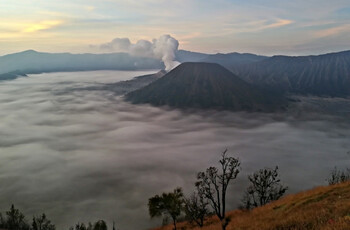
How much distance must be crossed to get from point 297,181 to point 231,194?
53.7m

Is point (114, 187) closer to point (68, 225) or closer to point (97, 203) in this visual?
point (97, 203)

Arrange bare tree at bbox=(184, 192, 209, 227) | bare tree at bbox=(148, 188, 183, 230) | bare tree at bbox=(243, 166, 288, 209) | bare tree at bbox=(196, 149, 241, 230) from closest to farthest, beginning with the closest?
1. bare tree at bbox=(196, 149, 241, 230)
2. bare tree at bbox=(184, 192, 209, 227)
3. bare tree at bbox=(148, 188, 183, 230)
4. bare tree at bbox=(243, 166, 288, 209)

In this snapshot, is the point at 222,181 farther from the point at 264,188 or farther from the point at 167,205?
the point at 264,188

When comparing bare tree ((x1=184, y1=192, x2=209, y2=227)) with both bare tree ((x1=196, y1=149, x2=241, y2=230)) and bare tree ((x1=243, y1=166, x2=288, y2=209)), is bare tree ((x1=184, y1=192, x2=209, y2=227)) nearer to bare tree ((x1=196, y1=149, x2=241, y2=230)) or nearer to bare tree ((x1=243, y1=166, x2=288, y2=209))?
bare tree ((x1=196, y1=149, x2=241, y2=230))

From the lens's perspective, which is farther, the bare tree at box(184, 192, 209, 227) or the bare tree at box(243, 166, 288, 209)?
the bare tree at box(243, 166, 288, 209)

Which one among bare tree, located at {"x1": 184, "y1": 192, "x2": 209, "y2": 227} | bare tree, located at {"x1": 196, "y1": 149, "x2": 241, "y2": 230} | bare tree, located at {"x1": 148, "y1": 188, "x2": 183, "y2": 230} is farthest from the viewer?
bare tree, located at {"x1": 148, "y1": 188, "x2": 183, "y2": 230}

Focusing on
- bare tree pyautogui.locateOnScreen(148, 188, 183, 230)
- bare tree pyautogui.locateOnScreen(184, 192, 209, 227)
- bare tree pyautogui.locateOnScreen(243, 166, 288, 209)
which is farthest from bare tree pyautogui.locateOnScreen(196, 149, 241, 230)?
bare tree pyautogui.locateOnScreen(243, 166, 288, 209)

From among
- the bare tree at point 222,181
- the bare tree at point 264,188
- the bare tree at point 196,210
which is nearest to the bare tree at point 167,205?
the bare tree at point 196,210

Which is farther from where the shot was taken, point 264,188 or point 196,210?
point 264,188

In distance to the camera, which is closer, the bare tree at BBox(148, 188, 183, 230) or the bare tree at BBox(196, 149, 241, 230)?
the bare tree at BBox(196, 149, 241, 230)

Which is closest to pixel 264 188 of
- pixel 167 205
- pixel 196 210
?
pixel 196 210

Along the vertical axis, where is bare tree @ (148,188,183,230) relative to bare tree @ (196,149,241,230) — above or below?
below

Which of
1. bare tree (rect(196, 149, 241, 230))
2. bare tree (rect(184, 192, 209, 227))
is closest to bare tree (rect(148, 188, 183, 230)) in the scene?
bare tree (rect(184, 192, 209, 227))

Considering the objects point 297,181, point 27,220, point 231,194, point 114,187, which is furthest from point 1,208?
point 297,181
